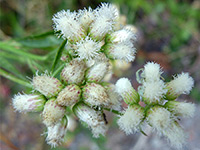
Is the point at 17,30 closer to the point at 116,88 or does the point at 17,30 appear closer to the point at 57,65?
the point at 57,65

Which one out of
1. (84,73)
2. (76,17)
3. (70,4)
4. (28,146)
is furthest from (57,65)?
(28,146)

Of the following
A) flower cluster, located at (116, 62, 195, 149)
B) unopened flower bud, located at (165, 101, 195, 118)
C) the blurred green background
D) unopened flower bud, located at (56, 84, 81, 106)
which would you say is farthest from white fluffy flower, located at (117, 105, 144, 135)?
the blurred green background

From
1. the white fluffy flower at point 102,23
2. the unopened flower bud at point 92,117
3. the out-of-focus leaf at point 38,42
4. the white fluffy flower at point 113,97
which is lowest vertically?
the unopened flower bud at point 92,117

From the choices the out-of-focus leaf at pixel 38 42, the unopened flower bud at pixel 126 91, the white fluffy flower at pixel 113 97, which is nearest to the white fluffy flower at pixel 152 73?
the unopened flower bud at pixel 126 91

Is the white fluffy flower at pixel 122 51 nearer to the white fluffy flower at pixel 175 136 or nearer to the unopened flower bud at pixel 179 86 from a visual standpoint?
the unopened flower bud at pixel 179 86

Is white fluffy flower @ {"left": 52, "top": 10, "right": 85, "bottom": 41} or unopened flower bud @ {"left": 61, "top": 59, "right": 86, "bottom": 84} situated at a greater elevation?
white fluffy flower @ {"left": 52, "top": 10, "right": 85, "bottom": 41}

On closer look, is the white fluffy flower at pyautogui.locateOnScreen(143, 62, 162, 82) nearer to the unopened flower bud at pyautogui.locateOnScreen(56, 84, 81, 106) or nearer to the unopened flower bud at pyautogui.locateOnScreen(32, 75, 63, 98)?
the unopened flower bud at pyautogui.locateOnScreen(56, 84, 81, 106)
